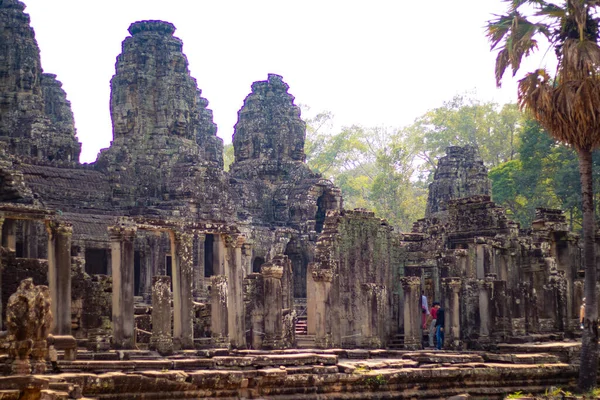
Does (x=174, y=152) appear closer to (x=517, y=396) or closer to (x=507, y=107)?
(x=517, y=396)

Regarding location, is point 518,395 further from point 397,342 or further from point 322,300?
point 397,342

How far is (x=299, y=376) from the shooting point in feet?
59.9

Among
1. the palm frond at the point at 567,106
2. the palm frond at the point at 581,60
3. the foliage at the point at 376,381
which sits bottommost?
the foliage at the point at 376,381

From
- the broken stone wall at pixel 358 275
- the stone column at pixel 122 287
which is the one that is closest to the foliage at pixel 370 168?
the broken stone wall at pixel 358 275

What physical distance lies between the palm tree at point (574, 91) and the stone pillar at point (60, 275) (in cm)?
883

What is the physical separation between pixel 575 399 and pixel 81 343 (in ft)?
32.0

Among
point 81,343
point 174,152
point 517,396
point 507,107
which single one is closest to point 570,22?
point 517,396

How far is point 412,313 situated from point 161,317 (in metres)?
6.47

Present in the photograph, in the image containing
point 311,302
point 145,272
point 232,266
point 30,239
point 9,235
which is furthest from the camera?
point 145,272

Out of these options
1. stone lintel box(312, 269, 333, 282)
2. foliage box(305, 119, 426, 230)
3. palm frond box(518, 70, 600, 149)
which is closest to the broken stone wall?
stone lintel box(312, 269, 333, 282)

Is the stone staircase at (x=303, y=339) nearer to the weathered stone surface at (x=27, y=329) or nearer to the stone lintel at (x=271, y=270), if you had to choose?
the stone lintel at (x=271, y=270)

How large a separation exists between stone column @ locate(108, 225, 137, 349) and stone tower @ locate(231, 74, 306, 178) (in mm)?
22876

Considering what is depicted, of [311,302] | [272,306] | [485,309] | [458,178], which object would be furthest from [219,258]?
[458,178]

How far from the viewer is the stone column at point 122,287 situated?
2347cm
